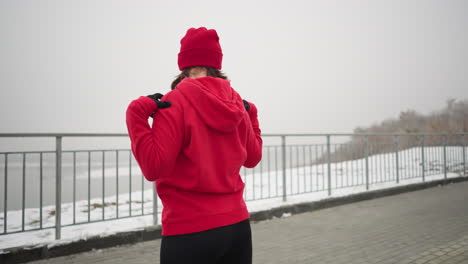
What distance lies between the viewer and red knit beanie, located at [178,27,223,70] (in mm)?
1436

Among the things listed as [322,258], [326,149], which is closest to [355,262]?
[322,258]

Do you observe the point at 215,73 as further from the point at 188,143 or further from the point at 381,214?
the point at 381,214

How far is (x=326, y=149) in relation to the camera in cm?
742

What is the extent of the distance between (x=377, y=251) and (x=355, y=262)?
52 cm

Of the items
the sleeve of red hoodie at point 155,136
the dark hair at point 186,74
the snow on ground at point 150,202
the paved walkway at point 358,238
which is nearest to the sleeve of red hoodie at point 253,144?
the dark hair at point 186,74

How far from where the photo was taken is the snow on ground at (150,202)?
4.24m

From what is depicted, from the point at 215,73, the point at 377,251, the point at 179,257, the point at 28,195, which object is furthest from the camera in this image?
the point at 28,195

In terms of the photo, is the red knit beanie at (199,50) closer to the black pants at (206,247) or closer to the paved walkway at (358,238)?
the black pants at (206,247)

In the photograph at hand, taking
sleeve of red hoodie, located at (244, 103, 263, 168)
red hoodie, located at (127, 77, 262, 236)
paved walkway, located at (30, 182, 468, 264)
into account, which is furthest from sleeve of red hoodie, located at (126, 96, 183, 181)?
paved walkway, located at (30, 182, 468, 264)

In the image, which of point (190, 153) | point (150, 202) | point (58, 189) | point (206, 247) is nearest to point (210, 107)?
point (190, 153)

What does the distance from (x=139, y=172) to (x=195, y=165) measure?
4.32 m

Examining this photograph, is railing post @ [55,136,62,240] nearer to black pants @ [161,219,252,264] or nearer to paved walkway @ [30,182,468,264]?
paved walkway @ [30,182,468,264]

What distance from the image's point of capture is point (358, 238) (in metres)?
4.43

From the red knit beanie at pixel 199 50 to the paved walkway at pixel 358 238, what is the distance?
2800 millimetres
